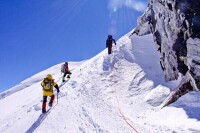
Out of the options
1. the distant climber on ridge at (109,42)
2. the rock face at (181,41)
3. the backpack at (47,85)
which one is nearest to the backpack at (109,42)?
Result: the distant climber on ridge at (109,42)

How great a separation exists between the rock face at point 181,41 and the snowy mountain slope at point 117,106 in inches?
30.9

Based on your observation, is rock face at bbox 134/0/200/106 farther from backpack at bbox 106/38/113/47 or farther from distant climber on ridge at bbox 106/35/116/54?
backpack at bbox 106/38/113/47

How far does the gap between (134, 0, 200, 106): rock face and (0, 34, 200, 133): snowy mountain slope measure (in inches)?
30.9

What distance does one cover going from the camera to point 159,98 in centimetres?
1400

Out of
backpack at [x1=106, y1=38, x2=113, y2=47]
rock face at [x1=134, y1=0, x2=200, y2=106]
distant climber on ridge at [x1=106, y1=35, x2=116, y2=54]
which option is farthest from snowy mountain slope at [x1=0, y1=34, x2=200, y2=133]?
backpack at [x1=106, y1=38, x2=113, y2=47]

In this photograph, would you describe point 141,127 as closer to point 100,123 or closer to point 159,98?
point 100,123

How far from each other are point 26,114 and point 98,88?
477 cm

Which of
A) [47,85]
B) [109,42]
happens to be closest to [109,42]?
[109,42]

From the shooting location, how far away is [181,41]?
15.2 metres

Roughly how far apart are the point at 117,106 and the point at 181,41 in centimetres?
523

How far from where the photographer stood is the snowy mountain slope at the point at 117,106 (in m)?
11.2

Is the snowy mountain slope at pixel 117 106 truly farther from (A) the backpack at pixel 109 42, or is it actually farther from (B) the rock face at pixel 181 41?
(A) the backpack at pixel 109 42

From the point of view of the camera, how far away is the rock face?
519 inches

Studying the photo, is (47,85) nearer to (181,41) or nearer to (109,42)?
(181,41)
